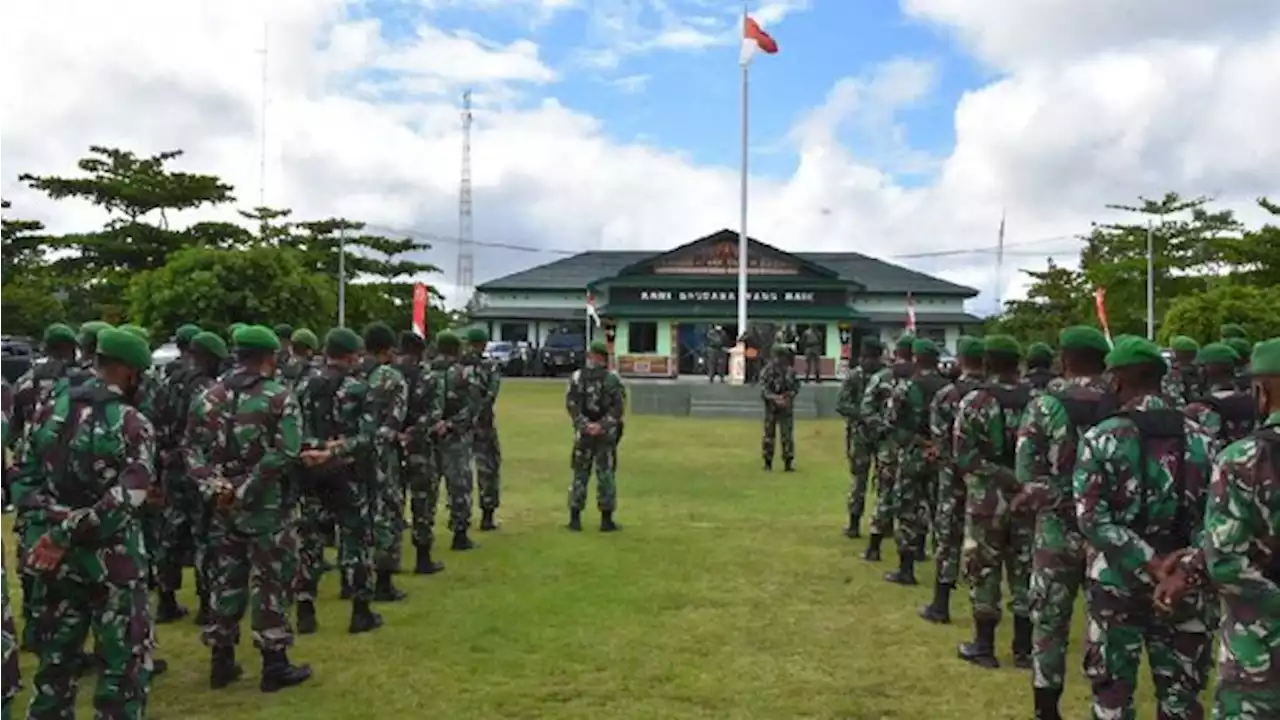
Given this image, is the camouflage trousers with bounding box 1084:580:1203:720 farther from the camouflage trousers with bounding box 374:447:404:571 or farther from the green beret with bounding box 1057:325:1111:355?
the camouflage trousers with bounding box 374:447:404:571

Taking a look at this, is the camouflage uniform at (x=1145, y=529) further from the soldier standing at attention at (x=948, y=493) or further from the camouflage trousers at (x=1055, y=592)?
the soldier standing at attention at (x=948, y=493)

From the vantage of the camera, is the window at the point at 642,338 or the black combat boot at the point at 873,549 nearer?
the black combat boot at the point at 873,549

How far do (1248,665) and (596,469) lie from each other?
805 centimetres

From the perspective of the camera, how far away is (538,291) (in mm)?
51969

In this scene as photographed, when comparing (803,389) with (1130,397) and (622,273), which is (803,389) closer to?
(622,273)

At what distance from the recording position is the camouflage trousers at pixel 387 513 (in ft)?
26.1

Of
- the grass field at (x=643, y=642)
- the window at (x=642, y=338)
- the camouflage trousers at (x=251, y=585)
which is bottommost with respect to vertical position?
the grass field at (x=643, y=642)

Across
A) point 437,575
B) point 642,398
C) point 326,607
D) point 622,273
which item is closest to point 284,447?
point 326,607

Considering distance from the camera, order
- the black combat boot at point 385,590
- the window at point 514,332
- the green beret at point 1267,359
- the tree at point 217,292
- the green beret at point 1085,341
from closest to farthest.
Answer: the green beret at point 1267,359
the green beret at point 1085,341
the black combat boot at point 385,590
the tree at point 217,292
the window at point 514,332

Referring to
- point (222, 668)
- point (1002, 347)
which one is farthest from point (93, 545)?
point (1002, 347)

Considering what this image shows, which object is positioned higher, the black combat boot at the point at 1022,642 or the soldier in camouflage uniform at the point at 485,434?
the soldier in camouflage uniform at the point at 485,434

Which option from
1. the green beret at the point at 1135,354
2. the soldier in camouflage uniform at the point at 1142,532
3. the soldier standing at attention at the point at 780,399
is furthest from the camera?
the soldier standing at attention at the point at 780,399

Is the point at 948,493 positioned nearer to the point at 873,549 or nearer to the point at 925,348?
the point at 925,348

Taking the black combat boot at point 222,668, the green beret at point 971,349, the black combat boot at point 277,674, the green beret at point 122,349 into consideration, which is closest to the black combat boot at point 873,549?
the green beret at point 971,349
